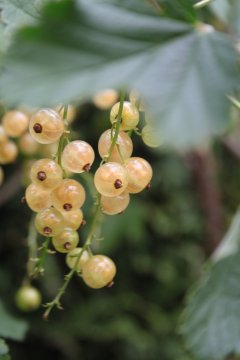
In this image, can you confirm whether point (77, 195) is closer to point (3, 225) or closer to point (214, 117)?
point (214, 117)

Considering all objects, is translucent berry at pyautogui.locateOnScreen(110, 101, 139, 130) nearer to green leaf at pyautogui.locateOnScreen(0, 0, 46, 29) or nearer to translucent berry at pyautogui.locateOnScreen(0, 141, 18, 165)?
green leaf at pyautogui.locateOnScreen(0, 0, 46, 29)

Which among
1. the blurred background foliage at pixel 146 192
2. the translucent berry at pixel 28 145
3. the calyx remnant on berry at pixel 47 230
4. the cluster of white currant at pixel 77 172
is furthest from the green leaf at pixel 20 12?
the translucent berry at pixel 28 145

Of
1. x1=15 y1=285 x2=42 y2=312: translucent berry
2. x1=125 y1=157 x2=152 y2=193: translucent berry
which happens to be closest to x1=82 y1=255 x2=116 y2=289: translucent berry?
x1=125 y1=157 x2=152 y2=193: translucent berry

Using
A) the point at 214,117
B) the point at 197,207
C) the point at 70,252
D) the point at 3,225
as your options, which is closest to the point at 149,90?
the point at 214,117

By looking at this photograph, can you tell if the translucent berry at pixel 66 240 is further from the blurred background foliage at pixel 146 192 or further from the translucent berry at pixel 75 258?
the blurred background foliage at pixel 146 192

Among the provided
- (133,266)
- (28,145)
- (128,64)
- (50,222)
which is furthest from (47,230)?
→ (133,266)

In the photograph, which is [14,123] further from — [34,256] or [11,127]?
[34,256]

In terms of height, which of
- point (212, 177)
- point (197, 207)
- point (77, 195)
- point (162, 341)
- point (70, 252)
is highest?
point (77, 195)
